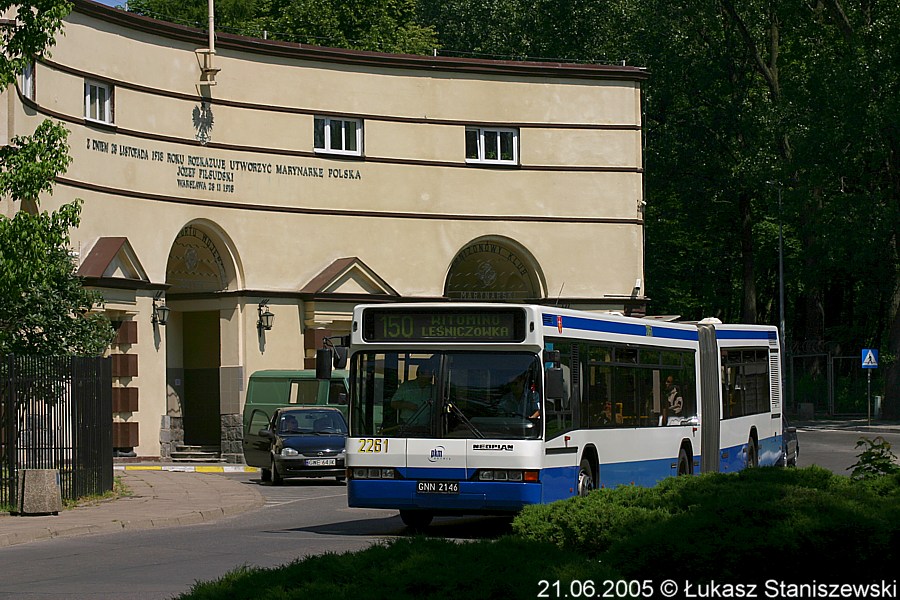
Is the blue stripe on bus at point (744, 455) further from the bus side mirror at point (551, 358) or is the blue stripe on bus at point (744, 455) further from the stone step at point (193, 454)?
the stone step at point (193, 454)

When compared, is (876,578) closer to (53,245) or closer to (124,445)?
(53,245)

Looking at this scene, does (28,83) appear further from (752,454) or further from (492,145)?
(752,454)

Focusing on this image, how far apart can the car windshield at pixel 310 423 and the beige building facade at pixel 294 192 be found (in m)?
6.15

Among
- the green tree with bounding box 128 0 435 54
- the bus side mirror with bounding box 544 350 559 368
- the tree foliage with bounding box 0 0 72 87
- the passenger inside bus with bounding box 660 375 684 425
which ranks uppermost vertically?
the green tree with bounding box 128 0 435 54

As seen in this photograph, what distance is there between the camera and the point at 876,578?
922 centimetres

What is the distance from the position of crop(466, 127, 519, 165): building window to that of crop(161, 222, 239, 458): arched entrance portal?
26.1 ft

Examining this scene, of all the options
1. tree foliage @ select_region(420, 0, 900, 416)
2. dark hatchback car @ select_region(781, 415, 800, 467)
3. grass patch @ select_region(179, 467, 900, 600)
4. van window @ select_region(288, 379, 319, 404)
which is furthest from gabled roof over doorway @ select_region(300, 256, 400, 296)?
grass patch @ select_region(179, 467, 900, 600)

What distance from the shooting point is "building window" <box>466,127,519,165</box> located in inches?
1635

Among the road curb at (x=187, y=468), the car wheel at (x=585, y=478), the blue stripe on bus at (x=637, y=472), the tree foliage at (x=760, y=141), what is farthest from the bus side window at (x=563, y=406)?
the tree foliage at (x=760, y=141)

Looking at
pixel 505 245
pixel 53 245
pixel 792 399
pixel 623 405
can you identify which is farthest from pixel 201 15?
pixel 623 405

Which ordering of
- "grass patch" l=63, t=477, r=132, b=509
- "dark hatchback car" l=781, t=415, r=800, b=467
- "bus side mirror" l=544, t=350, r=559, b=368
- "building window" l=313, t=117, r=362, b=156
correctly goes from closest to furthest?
"bus side mirror" l=544, t=350, r=559, b=368, "grass patch" l=63, t=477, r=132, b=509, "dark hatchback car" l=781, t=415, r=800, b=467, "building window" l=313, t=117, r=362, b=156

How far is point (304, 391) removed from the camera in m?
35.0

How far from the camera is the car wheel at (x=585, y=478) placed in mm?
18188

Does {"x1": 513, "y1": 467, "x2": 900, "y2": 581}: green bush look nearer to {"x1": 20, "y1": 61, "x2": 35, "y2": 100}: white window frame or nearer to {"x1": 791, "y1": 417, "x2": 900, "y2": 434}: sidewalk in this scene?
{"x1": 20, "y1": 61, "x2": 35, "y2": 100}: white window frame
